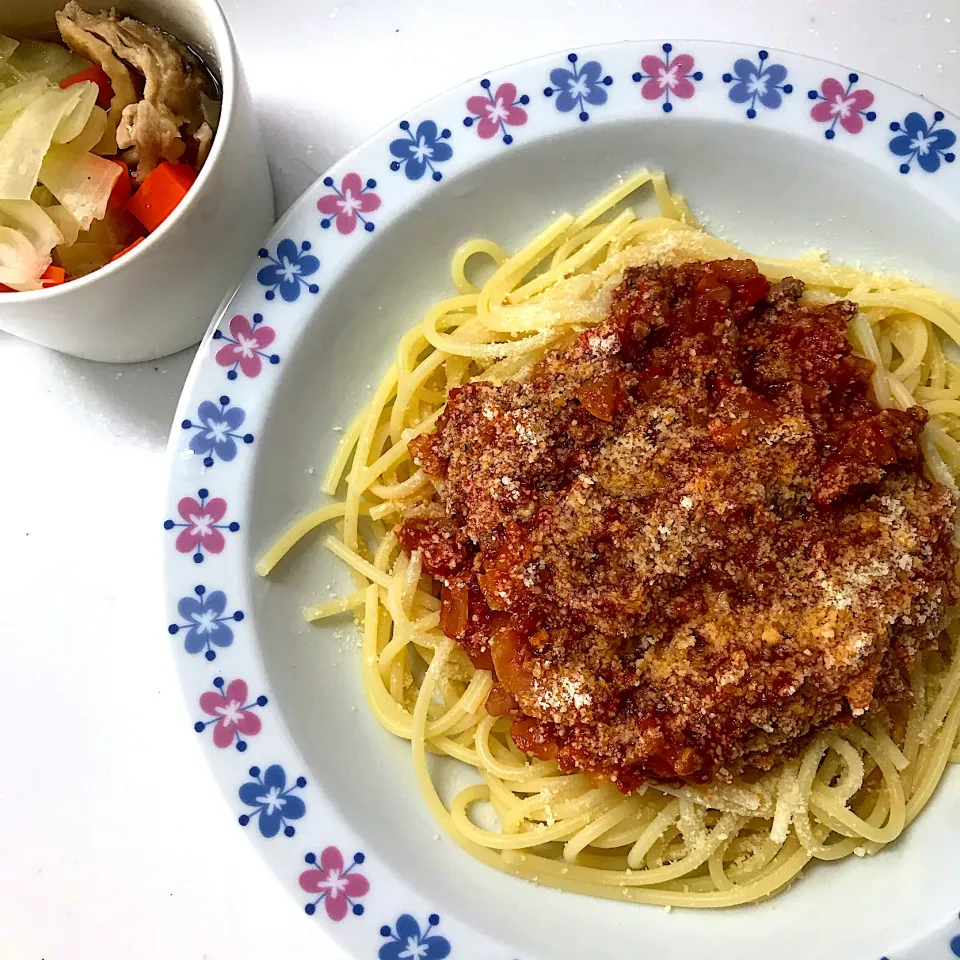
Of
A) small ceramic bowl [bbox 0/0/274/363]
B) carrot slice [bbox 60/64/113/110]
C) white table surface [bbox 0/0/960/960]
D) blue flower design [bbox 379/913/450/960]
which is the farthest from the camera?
white table surface [bbox 0/0/960/960]

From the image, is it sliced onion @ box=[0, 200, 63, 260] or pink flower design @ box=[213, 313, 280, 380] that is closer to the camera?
sliced onion @ box=[0, 200, 63, 260]

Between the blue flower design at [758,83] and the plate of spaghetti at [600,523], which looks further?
the blue flower design at [758,83]

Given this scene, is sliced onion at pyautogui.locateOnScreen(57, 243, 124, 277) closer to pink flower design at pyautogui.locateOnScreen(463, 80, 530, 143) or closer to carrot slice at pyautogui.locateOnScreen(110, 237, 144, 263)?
carrot slice at pyautogui.locateOnScreen(110, 237, 144, 263)

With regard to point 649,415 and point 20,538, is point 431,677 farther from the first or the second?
point 20,538

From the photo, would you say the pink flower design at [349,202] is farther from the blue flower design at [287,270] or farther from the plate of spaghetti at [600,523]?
the blue flower design at [287,270]

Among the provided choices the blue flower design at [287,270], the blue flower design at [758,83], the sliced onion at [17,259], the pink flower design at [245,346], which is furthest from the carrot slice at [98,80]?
the blue flower design at [758,83]

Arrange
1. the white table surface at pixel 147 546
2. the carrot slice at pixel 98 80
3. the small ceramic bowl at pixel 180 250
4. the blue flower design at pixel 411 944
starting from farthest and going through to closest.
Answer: the white table surface at pixel 147 546 → the carrot slice at pixel 98 80 → the blue flower design at pixel 411 944 → the small ceramic bowl at pixel 180 250

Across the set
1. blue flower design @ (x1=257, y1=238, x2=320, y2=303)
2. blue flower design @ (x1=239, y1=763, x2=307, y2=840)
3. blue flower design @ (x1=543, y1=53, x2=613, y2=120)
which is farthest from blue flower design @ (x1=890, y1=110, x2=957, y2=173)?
blue flower design @ (x1=239, y1=763, x2=307, y2=840)
